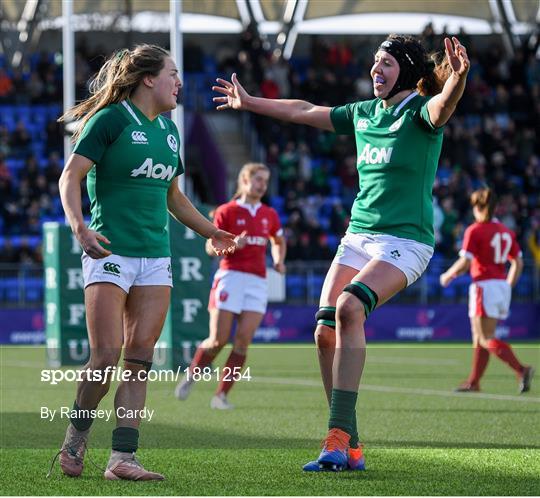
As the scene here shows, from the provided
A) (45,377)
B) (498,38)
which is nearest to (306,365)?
(45,377)

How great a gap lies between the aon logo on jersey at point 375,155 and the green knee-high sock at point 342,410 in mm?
1322

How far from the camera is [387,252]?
7195 mm

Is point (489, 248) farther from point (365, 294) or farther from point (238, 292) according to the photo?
point (365, 294)

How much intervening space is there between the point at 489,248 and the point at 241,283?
2.97 meters

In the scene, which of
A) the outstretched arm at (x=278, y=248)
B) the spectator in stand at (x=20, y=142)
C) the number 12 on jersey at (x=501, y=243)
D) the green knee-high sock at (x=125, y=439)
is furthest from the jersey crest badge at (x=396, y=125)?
the spectator in stand at (x=20, y=142)

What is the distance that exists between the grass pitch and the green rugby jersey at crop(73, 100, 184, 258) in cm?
130

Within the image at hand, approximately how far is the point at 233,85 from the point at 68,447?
237 centimetres

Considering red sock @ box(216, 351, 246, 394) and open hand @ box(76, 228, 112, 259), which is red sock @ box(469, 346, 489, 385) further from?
open hand @ box(76, 228, 112, 259)

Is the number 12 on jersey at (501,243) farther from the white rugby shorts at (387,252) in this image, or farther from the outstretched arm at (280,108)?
the white rugby shorts at (387,252)

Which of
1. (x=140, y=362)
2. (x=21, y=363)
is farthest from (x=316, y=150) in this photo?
(x=140, y=362)

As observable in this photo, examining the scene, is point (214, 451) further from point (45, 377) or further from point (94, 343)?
point (45, 377)

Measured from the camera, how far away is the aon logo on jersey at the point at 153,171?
6.86 m

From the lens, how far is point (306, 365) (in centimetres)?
1830

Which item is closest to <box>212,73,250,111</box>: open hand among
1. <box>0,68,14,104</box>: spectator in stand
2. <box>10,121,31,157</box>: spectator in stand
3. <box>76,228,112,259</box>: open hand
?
<box>76,228,112,259</box>: open hand
